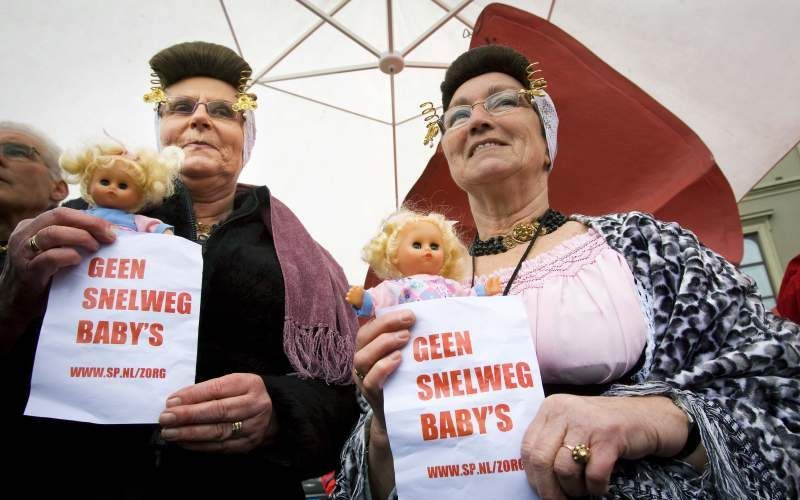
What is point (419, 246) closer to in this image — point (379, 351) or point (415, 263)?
point (415, 263)

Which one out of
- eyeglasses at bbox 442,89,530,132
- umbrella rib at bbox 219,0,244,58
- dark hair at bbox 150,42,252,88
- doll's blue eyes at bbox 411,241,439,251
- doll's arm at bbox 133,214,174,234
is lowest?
doll's blue eyes at bbox 411,241,439,251

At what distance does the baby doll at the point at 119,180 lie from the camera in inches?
59.3

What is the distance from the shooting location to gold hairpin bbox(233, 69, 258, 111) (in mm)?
2172

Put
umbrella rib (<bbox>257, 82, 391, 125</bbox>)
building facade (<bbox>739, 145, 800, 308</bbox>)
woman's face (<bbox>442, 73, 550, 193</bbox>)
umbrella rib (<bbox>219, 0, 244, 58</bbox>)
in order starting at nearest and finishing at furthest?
1. woman's face (<bbox>442, 73, 550, 193</bbox>)
2. umbrella rib (<bbox>219, 0, 244, 58</bbox>)
3. umbrella rib (<bbox>257, 82, 391, 125</bbox>)
4. building facade (<bbox>739, 145, 800, 308</bbox>)

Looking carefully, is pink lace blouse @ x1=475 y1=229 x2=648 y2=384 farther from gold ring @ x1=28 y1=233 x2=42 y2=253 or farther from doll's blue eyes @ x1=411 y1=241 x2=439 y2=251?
gold ring @ x1=28 y1=233 x2=42 y2=253

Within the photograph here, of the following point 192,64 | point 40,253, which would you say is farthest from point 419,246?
point 192,64

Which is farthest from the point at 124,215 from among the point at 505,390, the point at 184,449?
the point at 505,390

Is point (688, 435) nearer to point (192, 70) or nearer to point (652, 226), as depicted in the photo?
point (652, 226)

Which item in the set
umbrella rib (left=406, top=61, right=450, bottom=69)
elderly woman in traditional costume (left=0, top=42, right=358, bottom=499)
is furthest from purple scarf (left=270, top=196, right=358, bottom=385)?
umbrella rib (left=406, top=61, right=450, bottom=69)

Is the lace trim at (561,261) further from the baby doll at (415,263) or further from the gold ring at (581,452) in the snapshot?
the gold ring at (581,452)

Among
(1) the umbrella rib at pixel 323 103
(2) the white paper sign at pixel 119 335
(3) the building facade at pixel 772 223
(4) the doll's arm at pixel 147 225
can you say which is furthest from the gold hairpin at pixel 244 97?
(3) the building facade at pixel 772 223

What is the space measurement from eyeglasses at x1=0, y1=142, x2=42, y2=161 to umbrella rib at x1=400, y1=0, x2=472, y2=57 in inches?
108

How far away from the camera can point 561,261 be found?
164 centimetres

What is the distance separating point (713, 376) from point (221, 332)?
1411 mm
